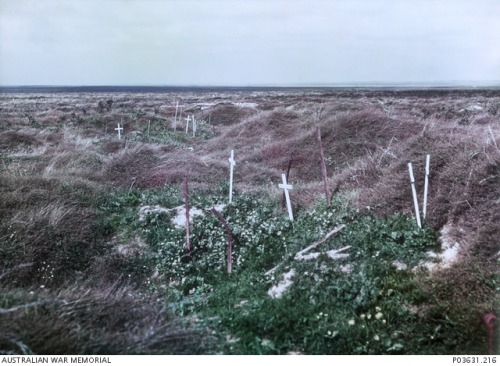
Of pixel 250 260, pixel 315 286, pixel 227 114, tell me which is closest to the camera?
pixel 315 286

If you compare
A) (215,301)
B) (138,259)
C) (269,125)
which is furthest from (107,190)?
(269,125)

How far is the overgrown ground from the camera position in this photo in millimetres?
4090

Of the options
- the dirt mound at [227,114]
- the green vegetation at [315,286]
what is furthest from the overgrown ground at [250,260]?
the dirt mound at [227,114]

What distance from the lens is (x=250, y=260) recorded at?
6.14 meters

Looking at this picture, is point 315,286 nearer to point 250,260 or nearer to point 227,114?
point 250,260

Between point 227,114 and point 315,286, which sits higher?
point 227,114

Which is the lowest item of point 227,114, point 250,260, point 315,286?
point 250,260

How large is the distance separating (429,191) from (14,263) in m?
6.71

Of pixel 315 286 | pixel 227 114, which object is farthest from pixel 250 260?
pixel 227 114

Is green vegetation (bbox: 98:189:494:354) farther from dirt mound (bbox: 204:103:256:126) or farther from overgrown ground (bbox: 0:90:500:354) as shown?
dirt mound (bbox: 204:103:256:126)

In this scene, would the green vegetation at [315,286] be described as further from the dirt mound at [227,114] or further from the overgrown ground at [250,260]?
the dirt mound at [227,114]

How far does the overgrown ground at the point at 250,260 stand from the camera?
13.4 feet

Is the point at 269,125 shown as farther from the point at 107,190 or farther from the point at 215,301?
the point at 215,301
